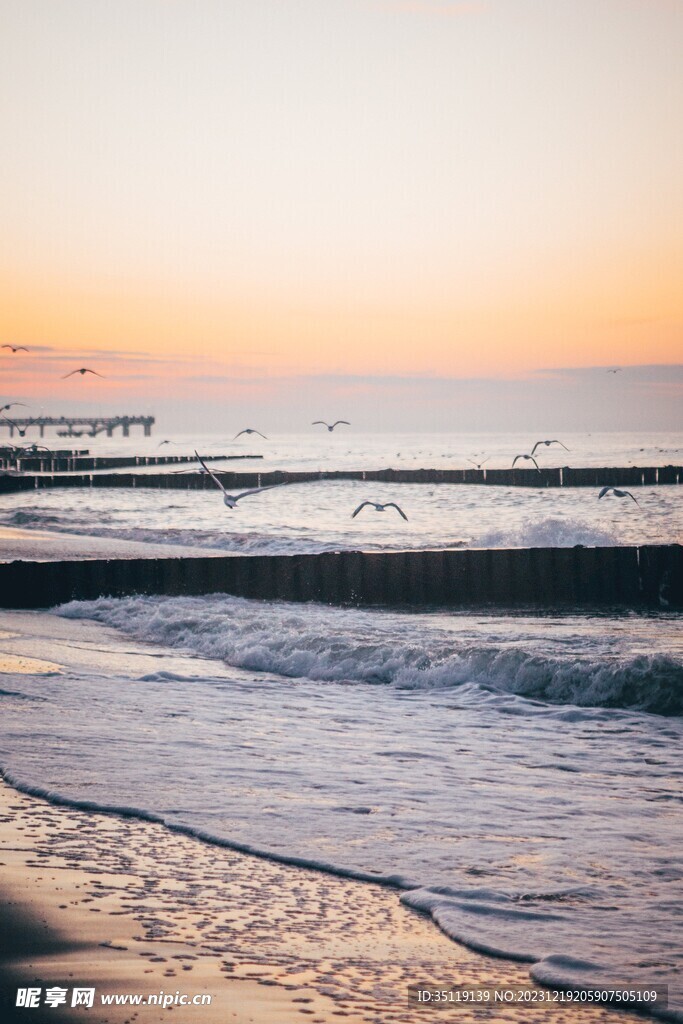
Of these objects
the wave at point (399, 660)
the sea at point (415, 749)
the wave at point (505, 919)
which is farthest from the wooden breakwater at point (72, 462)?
the wave at point (505, 919)

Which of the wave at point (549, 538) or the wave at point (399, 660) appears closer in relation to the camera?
the wave at point (399, 660)

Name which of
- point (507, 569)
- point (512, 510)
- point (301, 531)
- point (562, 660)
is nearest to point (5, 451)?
point (512, 510)

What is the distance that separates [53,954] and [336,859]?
1534 mm

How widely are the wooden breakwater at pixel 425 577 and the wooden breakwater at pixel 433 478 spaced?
135 feet

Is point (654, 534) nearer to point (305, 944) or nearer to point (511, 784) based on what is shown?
point (511, 784)

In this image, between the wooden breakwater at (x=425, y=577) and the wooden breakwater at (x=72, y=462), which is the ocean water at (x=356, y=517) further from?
the wooden breakwater at (x=72, y=462)

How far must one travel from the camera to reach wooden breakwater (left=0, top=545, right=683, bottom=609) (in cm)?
1608

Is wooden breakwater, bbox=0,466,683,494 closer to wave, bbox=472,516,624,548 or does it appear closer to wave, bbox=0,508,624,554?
wave, bbox=0,508,624,554

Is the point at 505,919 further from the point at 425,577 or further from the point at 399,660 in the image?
the point at 425,577

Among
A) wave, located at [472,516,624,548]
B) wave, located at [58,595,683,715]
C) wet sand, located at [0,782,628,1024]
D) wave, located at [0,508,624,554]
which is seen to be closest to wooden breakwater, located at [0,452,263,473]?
wave, located at [0,508,624,554]

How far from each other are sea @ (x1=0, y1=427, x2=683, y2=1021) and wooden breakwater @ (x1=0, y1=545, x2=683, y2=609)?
1.01m

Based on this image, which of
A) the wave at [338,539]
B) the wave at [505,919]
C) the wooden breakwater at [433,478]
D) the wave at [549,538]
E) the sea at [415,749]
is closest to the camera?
the wave at [505,919]

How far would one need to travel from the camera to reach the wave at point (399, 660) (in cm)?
891

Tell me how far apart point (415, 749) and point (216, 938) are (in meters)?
3.25
